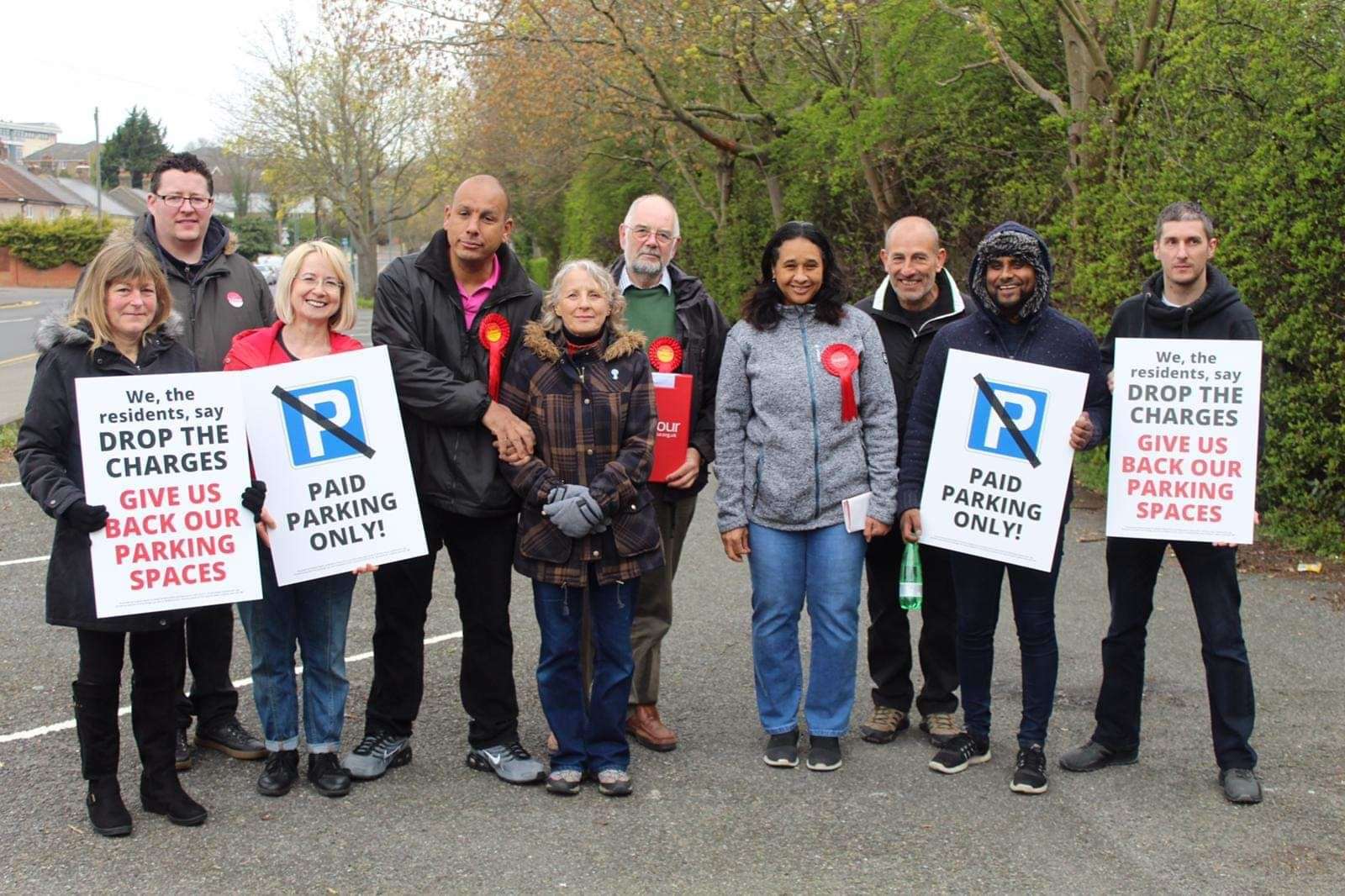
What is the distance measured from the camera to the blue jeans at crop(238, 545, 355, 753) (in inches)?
188

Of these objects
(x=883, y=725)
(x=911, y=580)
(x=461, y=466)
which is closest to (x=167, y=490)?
(x=461, y=466)

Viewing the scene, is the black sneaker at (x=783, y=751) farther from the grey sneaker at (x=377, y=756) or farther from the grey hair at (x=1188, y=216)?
the grey hair at (x=1188, y=216)

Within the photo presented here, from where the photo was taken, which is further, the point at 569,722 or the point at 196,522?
the point at 569,722

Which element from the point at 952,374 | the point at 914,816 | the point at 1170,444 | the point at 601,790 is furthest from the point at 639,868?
the point at 1170,444

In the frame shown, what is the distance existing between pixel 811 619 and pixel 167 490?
7.91ft

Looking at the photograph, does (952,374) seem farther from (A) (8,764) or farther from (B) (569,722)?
(A) (8,764)

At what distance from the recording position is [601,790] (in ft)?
15.8

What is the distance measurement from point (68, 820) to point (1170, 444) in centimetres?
418

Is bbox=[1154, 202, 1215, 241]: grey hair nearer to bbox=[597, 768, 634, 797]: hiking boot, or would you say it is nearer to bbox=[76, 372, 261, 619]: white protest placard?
bbox=[597, 768, 634, 797]: hiking boot

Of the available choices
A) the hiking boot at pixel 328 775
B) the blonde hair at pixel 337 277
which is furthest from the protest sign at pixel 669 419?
the hiking boot at pixel 328 775

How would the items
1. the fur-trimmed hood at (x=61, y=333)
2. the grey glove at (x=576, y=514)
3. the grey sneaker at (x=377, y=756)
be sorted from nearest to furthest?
the fur-trimmed hood at (x=61, y=333) < the grey glove at (x=576, y=514) < the grey sneaker at (x=377, y=756)

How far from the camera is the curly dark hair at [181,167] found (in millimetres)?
5086

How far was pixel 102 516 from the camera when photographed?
4.26 metres

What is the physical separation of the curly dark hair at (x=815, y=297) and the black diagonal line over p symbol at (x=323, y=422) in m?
1.55
